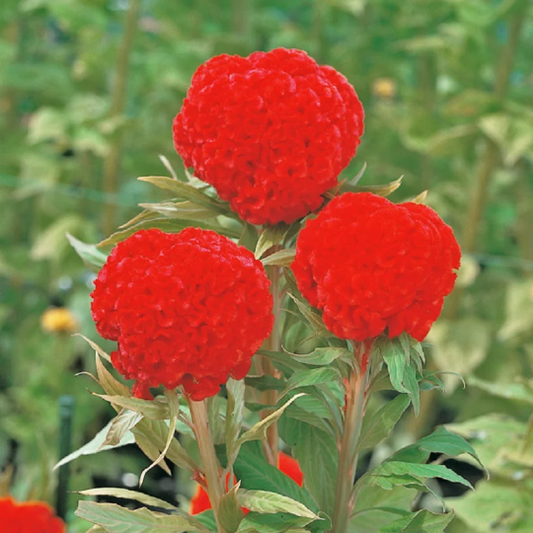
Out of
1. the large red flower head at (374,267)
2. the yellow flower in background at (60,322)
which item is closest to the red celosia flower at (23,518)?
the large red flower head at (374,267)

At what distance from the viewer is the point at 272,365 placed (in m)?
0.56

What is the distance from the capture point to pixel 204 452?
1.60 feet

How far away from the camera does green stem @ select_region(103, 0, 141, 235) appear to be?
1.79m

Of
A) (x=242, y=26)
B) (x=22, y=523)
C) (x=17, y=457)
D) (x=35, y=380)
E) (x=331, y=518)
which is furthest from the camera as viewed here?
(x=242, y=26)

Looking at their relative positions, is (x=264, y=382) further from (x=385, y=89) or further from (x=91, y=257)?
(x=385, y=89)

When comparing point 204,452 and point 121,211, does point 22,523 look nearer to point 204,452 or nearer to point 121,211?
point 204,452

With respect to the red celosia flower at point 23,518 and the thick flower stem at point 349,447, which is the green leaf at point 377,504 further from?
the red celosia flower at point 23,518

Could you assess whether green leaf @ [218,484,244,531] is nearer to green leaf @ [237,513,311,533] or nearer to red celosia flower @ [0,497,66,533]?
green leaf @ [237,513,311,533]

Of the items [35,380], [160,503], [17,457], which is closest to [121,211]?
[35,380]

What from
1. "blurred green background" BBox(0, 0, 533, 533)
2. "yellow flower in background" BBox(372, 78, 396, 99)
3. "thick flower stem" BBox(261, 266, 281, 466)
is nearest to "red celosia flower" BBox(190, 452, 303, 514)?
"thick flower stem" BBox(261, 266, 281, 466)

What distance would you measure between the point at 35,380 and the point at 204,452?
4.39 ft

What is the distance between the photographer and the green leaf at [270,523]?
0.47 meters

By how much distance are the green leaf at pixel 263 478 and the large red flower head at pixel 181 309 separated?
0.27 feet

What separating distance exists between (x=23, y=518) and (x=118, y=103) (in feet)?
4.25
